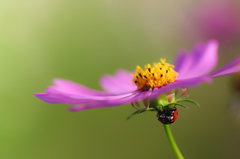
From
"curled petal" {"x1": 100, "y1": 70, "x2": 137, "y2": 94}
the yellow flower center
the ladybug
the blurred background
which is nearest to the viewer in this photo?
the ladybug

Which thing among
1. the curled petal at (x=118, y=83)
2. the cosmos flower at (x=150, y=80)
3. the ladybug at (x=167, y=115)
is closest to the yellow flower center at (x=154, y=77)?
the cosmos flower at (x=150, y=80)

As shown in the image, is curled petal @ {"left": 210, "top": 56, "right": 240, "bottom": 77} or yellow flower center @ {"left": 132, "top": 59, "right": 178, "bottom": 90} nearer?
curled petal @ {"left": 210, "top": 56, "right": 240, "bottom": 77}

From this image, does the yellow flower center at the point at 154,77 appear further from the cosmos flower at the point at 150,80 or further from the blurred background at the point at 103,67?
the blurred background at the point at 103,67

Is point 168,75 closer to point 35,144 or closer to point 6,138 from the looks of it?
point 35,144

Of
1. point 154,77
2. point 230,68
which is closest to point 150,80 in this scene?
point 154,77

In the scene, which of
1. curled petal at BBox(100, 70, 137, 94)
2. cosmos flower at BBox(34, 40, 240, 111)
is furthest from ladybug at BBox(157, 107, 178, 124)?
curled petal at BBox(100, 70, 137, 94)

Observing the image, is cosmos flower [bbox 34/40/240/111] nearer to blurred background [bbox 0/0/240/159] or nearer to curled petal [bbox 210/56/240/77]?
curled petal [bbox 210/56/240/77]

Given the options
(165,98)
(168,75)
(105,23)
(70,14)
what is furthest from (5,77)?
(165,98)
